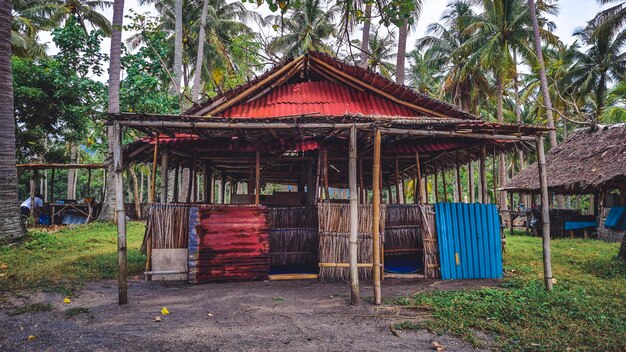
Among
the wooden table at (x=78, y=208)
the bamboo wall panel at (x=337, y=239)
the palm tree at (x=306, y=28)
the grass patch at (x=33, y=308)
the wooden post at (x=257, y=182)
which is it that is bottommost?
the grass patch at (x=33, y=308)

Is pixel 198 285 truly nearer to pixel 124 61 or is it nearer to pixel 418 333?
pixel 418 333

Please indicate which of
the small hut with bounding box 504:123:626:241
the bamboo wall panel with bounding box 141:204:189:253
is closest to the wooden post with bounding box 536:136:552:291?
the bamboo wall panel with bounding box 141:204:189:253

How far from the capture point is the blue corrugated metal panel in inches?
307

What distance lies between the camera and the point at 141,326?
4.84 meters

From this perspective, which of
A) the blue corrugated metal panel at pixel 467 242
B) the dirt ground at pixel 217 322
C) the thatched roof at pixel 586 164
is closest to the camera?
the dirt ground at pixel 217 322

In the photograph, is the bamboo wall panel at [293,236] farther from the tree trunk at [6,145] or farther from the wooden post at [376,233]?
the tree trunk at [6,145]

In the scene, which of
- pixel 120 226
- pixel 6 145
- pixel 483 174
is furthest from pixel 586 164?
pixel 6 145

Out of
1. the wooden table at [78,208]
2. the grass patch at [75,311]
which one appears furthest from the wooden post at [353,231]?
the wooden table at [78,208]

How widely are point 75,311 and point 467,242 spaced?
699cm

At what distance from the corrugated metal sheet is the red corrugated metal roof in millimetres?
2922

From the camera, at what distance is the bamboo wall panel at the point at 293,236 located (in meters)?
8.28

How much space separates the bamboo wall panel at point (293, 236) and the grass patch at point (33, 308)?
4014 millimetres

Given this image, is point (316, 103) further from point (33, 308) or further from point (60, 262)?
point (33, 308)

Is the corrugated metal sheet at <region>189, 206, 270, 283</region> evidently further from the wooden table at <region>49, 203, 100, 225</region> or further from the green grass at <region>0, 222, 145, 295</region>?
the wooden table at <region>49, 203, 100, 225</region>
